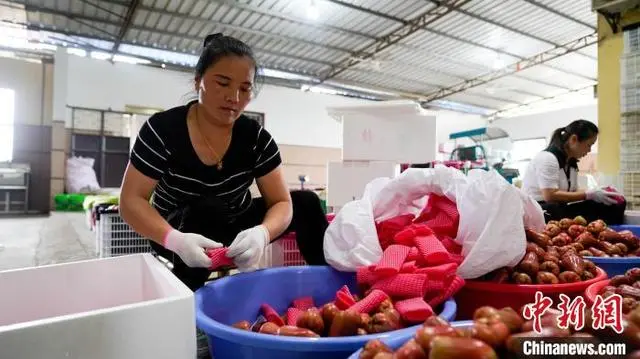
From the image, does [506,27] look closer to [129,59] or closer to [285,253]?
[285,253]

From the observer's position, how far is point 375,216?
119 cm

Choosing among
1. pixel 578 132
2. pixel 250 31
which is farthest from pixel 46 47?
pixel 578 132

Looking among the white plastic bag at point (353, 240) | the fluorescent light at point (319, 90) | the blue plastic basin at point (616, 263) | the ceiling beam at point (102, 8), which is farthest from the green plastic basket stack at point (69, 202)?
the blue plastic basin at point (616, 263)

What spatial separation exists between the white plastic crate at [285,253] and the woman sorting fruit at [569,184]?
5.13 ft

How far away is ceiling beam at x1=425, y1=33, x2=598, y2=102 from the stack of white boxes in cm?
455

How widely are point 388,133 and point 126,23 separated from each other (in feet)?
14.8

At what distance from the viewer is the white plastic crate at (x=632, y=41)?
2.73 meters

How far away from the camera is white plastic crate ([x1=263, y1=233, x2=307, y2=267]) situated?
53.9 inches

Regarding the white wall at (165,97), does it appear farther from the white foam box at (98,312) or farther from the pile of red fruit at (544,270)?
the pile of red fruit at (544,270)

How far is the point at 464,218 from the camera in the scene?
1003 millimetres

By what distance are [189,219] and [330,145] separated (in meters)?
7.47

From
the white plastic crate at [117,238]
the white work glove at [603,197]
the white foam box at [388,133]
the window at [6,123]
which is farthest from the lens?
the window at [6,123]

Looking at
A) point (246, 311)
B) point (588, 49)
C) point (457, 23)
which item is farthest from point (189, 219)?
point (588, 49)

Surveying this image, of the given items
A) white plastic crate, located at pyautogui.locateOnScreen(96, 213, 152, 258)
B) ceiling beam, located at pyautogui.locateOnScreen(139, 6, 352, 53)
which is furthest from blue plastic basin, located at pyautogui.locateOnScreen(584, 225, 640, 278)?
ceiling beam, located at pyautogui.locateOnScreen(139, 6, 352, 53)
